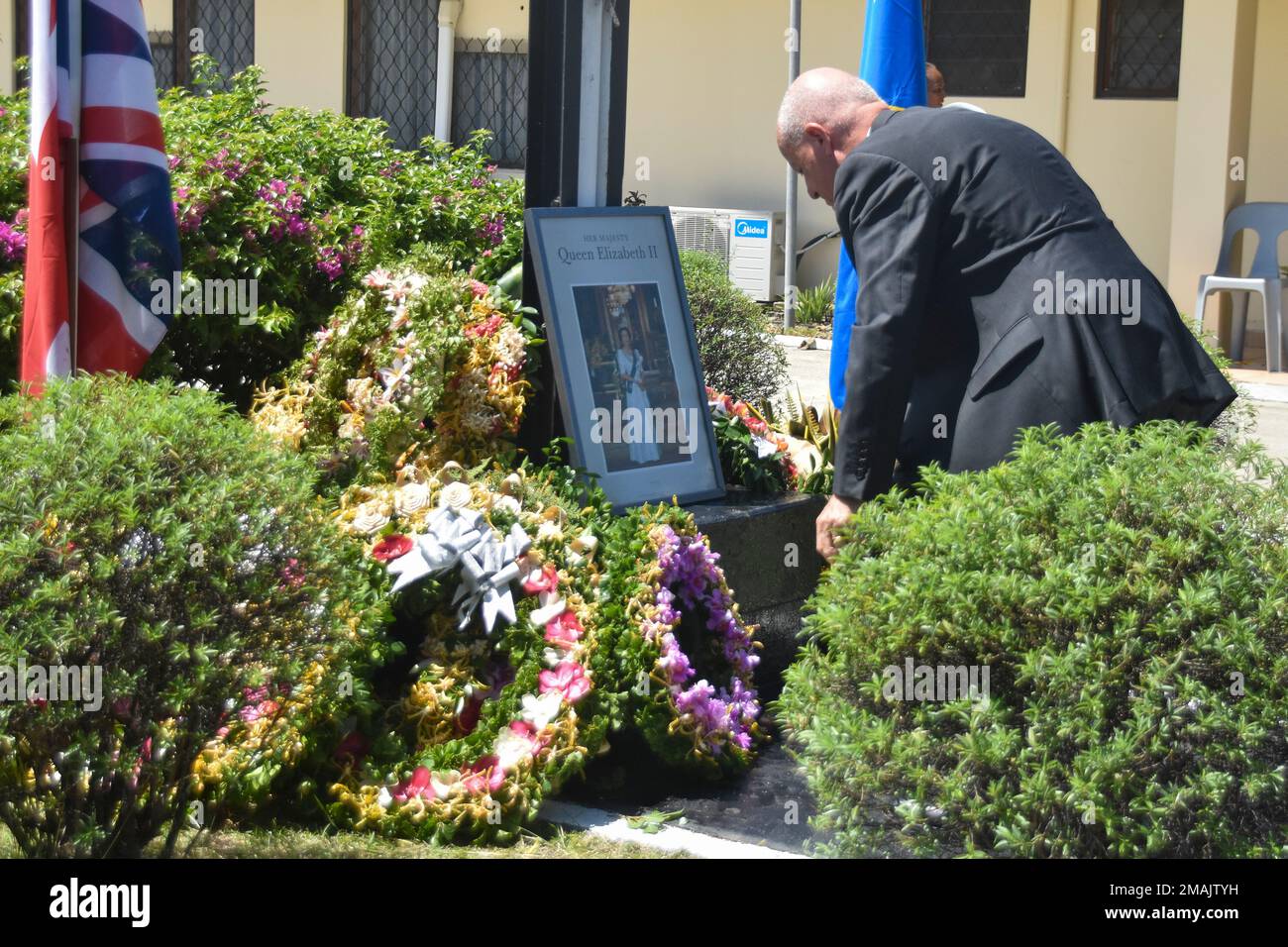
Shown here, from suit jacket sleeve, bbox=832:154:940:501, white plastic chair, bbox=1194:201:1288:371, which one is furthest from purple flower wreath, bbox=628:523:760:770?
white plastic chair, bbox=1194:201:1288:371

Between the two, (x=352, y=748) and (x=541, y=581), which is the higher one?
(x=541, y=581)

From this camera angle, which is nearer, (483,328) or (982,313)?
(982,313)

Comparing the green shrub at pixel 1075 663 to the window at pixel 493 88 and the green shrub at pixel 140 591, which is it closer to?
the green shrub at pixel 140 591

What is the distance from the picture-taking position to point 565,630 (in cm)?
406

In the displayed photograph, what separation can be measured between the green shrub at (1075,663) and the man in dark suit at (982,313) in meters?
0.58

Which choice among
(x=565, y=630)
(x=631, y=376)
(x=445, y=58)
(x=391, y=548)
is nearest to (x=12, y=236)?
(x=391, y=548)

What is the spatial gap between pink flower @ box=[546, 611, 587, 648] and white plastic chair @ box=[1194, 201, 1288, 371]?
9003 millimetres

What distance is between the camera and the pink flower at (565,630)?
4.04 metres

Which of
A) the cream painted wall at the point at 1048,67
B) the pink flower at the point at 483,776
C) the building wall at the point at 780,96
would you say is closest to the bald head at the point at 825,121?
the pink flower at the point at 483,776

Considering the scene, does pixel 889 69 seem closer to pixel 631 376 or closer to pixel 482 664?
pixel 631 376

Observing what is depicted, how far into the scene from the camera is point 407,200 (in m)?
6.24

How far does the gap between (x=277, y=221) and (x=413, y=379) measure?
1.41m

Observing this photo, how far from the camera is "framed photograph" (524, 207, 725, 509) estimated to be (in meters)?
4.79

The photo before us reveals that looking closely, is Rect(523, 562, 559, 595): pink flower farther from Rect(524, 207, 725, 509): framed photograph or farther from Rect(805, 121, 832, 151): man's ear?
Rect(805, 121, 832, 151): man's ear
